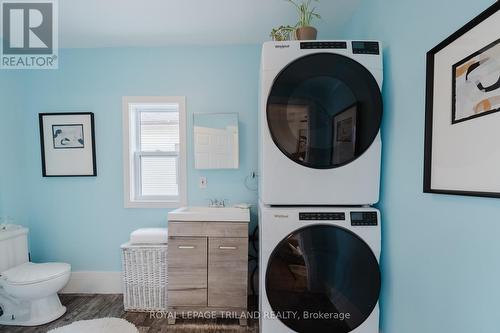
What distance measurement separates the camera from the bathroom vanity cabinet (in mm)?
1834

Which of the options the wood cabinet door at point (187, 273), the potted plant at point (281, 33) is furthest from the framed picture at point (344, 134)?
the wood cabinet door at point (187, 273)

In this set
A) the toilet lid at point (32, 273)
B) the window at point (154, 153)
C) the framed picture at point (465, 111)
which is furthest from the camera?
the window at point (154, 153)

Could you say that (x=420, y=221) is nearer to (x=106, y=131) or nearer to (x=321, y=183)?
(x=321, y=183)

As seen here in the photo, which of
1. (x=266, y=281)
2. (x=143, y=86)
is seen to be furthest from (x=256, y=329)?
(x=143, y=86)

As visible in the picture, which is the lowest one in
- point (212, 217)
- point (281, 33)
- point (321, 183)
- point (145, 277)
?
point (145, 277)

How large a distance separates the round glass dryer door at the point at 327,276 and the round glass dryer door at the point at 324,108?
41cm

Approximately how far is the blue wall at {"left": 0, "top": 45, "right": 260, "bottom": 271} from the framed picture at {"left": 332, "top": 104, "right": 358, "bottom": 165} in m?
1.18

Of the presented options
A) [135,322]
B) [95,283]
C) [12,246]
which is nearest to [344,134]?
[135,322]

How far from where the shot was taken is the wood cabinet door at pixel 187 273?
1837 mm

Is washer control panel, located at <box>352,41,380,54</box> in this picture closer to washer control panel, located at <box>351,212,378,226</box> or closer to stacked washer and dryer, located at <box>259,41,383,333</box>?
stacked washer and dryer, located at <box>259,41,383,333</box>

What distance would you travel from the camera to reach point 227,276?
183cm

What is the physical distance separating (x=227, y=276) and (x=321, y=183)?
1.17 meters

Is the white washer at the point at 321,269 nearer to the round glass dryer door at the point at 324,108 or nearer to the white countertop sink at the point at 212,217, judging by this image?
the round glass dryer door at the point at 324,108

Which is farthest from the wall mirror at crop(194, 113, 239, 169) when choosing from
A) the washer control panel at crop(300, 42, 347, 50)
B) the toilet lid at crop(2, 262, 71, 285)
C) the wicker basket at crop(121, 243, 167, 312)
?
the toilet lid at crop(2, 262, 71, 285)
